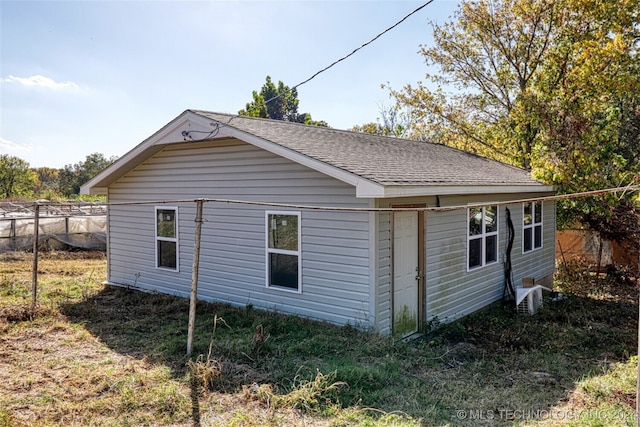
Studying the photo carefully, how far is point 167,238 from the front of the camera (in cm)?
956

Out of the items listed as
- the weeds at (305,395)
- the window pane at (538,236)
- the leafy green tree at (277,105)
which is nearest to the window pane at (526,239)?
the window pane at (538,236)

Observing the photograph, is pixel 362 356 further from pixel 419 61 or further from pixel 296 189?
pixel 419 61

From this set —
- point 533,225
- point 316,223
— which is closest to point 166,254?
point 316,223

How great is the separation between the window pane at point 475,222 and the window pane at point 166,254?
5.75m

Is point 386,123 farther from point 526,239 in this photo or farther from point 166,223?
point 166,223

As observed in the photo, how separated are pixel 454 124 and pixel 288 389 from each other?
1690cm

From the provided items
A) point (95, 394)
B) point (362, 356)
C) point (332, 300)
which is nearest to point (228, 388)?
point (95, 394)

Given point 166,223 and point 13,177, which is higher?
point 13,177

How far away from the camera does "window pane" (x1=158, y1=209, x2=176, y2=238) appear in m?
9.45

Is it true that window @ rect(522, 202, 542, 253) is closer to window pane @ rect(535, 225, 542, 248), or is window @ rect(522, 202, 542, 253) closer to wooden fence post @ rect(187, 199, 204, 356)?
window pane @ rect(535, 225, 542, 248)

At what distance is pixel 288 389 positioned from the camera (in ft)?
15.6

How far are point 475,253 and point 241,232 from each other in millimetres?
4349

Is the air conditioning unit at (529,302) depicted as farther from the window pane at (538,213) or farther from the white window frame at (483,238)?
the window pane at (538,213)

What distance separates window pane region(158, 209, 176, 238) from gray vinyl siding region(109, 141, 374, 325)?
236mm
